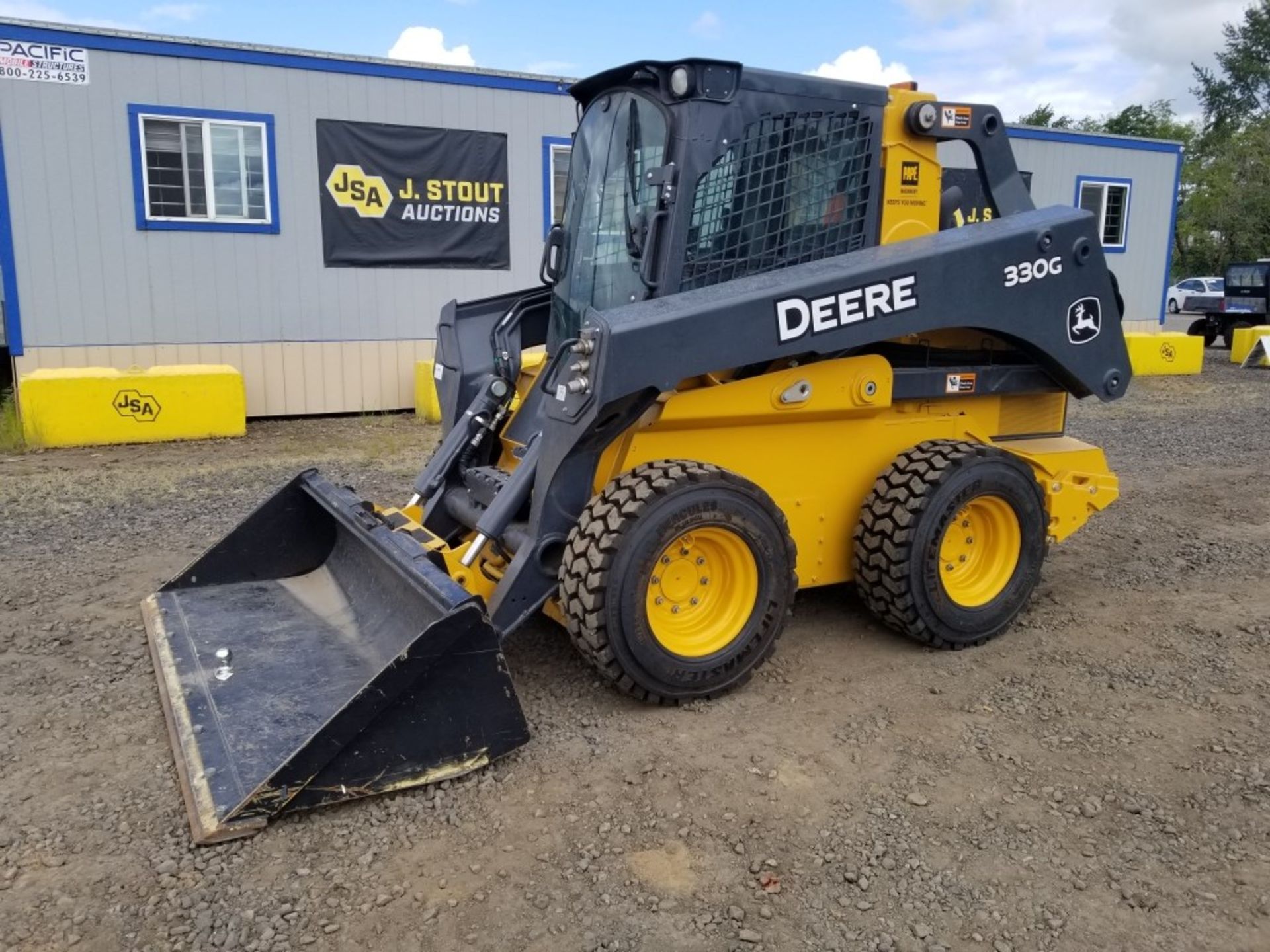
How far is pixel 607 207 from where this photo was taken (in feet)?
14.8

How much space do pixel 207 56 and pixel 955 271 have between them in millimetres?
7972

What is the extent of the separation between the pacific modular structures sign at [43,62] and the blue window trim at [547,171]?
14.1ft

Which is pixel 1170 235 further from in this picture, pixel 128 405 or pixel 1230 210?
pixel 1230 210

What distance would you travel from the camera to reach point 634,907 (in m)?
2.77

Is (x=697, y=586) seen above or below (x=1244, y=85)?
below

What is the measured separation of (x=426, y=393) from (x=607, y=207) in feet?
21.0

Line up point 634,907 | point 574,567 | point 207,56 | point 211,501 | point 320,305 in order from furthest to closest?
point 320,305 → point 207,56 → point 211,501 → point 574,567 → point 634,907

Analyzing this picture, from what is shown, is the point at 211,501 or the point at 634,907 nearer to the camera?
the point at 634,907

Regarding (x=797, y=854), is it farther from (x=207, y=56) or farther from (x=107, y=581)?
(x=207, y=56)

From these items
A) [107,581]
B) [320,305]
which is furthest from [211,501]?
[320,305]

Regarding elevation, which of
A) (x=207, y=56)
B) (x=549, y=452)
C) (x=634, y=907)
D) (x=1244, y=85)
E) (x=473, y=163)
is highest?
Answer: (x=1244, y=85)

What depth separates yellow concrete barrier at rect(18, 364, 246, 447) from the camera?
8.74 metres

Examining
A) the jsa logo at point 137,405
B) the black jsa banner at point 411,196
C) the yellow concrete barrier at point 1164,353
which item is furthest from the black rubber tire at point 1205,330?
the jsa logo at point 137,405

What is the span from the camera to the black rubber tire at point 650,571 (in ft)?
11.8
